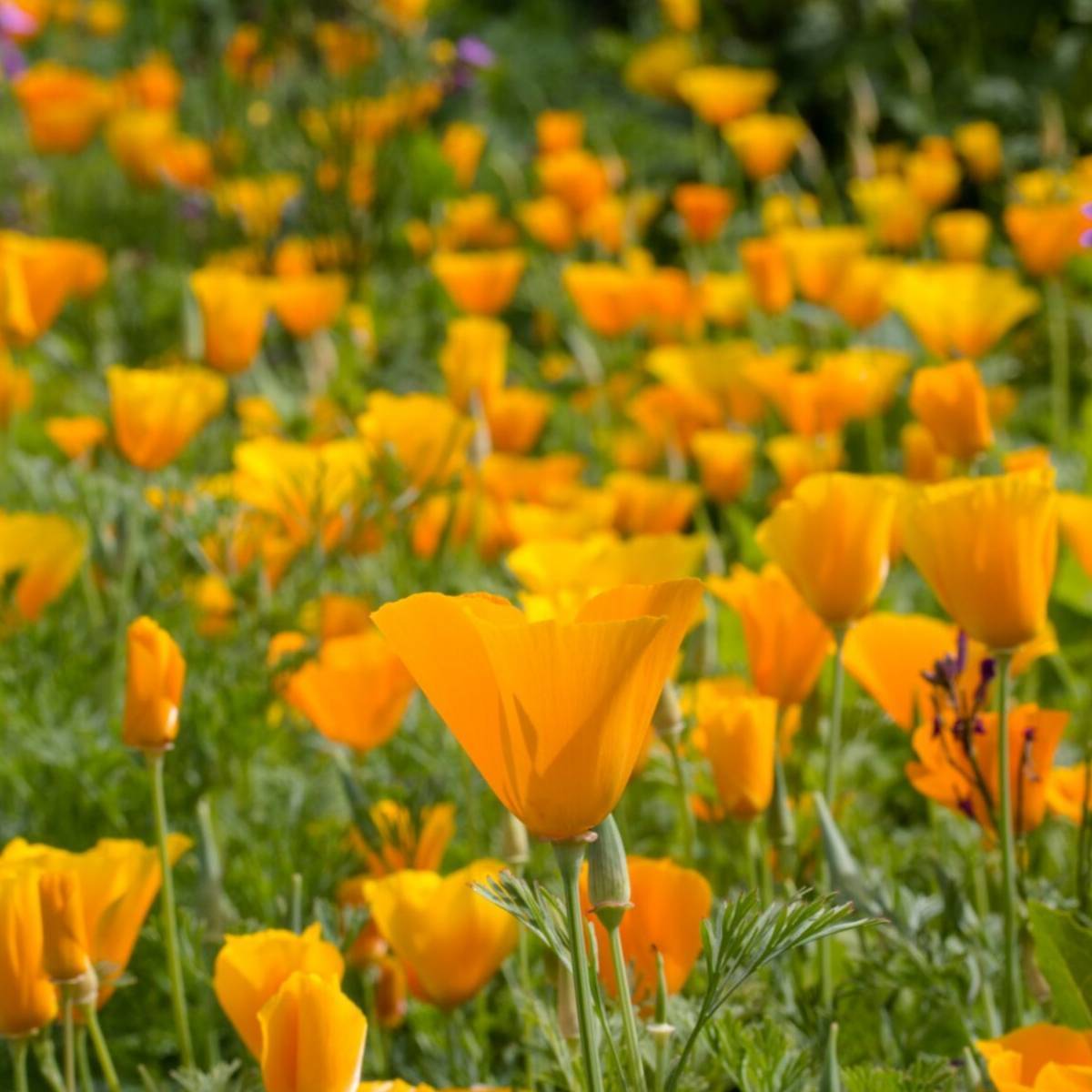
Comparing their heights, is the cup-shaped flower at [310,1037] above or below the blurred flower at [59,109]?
below

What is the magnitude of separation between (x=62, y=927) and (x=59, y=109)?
295 cm

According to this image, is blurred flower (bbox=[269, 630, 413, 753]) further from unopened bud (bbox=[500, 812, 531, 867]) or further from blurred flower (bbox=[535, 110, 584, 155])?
blurred flower (bbox=[535, 110, 584, 155])

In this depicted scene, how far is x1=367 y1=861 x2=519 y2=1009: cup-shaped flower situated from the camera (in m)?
0.89

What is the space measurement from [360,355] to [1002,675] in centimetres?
193

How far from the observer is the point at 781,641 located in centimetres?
104

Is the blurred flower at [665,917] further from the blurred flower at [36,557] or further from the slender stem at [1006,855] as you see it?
the blurred flower at [36,557]

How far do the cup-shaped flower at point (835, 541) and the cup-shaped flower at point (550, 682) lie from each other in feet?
0.99

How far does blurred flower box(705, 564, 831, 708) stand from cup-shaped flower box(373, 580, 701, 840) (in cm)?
40

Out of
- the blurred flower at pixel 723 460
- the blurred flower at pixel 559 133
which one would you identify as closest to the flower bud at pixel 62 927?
the blurred flower at pixel 723 460

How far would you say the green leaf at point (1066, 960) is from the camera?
823 mm

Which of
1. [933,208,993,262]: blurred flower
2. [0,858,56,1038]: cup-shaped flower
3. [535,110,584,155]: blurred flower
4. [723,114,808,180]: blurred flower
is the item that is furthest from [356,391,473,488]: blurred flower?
[535,110,584,155]: blurred flower

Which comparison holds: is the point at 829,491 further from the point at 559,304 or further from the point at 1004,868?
the point at 559,304

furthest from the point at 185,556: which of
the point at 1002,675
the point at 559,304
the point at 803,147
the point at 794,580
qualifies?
the point at 803,147

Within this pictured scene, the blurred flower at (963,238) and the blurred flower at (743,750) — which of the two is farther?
the blurred flower at (963,238)
